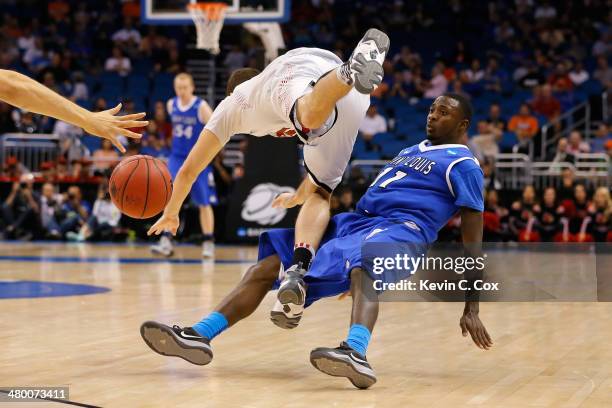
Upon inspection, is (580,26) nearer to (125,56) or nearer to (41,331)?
(125,56)

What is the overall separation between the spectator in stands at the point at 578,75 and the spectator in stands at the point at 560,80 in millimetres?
119

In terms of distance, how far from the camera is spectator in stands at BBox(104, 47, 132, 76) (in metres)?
23.3

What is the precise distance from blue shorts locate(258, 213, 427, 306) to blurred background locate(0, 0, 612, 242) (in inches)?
367

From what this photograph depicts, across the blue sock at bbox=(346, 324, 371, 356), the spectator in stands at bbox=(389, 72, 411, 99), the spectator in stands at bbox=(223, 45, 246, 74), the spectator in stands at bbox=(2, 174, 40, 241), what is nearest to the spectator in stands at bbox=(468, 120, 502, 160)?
the spectator in stands at bbox=(389, 72, 411, 99)

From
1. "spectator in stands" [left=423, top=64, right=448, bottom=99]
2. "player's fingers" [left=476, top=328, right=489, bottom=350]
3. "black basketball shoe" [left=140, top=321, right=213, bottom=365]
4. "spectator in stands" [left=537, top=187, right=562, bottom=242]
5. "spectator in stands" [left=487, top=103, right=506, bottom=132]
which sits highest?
"spectator in stands" [left=423, top=64, right=448, bottom=99]

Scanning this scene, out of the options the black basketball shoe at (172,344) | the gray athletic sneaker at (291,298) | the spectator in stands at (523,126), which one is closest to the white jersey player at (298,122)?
the gray athletic sneaker at (291,298)

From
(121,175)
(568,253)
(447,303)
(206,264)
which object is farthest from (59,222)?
(121,175)

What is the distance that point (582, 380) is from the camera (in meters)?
5.05

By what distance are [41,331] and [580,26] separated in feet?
59.8

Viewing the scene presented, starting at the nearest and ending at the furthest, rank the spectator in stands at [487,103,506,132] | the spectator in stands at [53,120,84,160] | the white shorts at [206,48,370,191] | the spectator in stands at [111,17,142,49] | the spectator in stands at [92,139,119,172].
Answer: the white shorts at [206,48,370,191], the spectator in stands at [92,139,119,172], the spectator in stands at [53,120,84,160], the spectator in stands at [487,103,506,132], the spectator in stands at [111,17,142,49]

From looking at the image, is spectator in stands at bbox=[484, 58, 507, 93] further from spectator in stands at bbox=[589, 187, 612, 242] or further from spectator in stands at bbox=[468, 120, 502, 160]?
spectator in stands at bbox=[589, 187, 612, 242]

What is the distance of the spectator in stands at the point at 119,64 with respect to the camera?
23.3 meters

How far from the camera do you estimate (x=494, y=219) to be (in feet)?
50.6

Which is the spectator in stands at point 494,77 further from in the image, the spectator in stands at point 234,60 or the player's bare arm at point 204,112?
the player's bare arm at point 204,112
